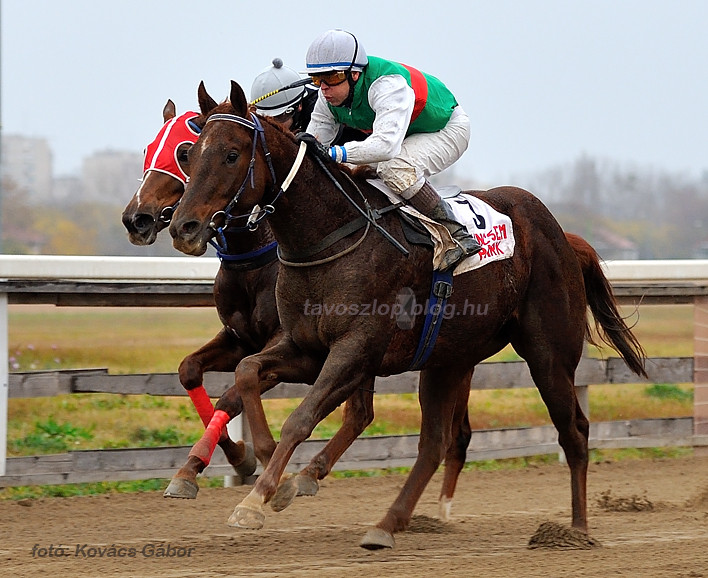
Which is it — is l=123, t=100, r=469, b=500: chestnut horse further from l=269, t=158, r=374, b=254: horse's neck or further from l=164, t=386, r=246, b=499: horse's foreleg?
l=269, t=158, r=374, b=254: horse's neck

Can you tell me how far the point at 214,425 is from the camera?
4879 mm

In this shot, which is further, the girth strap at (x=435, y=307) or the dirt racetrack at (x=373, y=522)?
the girth strap at (x=435, y=307)

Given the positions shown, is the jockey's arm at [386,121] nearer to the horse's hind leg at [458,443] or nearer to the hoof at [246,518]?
the hoof at [246,518]

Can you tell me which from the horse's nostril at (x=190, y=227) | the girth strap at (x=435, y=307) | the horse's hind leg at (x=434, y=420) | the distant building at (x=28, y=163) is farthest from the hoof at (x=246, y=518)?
the distant building at (x=28, y=163)

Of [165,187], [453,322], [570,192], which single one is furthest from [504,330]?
[570,192]

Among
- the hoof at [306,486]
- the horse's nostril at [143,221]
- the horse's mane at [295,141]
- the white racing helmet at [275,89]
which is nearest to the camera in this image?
the horse's mane at [295,141]

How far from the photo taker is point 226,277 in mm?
5477

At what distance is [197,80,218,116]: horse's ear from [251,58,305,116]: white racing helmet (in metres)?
1.15

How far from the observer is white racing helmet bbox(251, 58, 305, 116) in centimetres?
573

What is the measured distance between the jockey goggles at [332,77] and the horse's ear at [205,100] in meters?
0.48

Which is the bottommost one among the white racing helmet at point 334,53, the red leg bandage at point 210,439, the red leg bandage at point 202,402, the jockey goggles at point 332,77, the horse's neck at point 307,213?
the red leg bandage at point 202,402

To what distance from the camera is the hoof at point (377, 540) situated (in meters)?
4.83

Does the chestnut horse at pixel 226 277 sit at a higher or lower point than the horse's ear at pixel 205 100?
lower

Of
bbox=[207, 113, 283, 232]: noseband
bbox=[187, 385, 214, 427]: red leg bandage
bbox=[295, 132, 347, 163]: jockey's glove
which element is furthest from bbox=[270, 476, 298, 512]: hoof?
bbox=[187, 385, 214, 427]: red leg bandage
